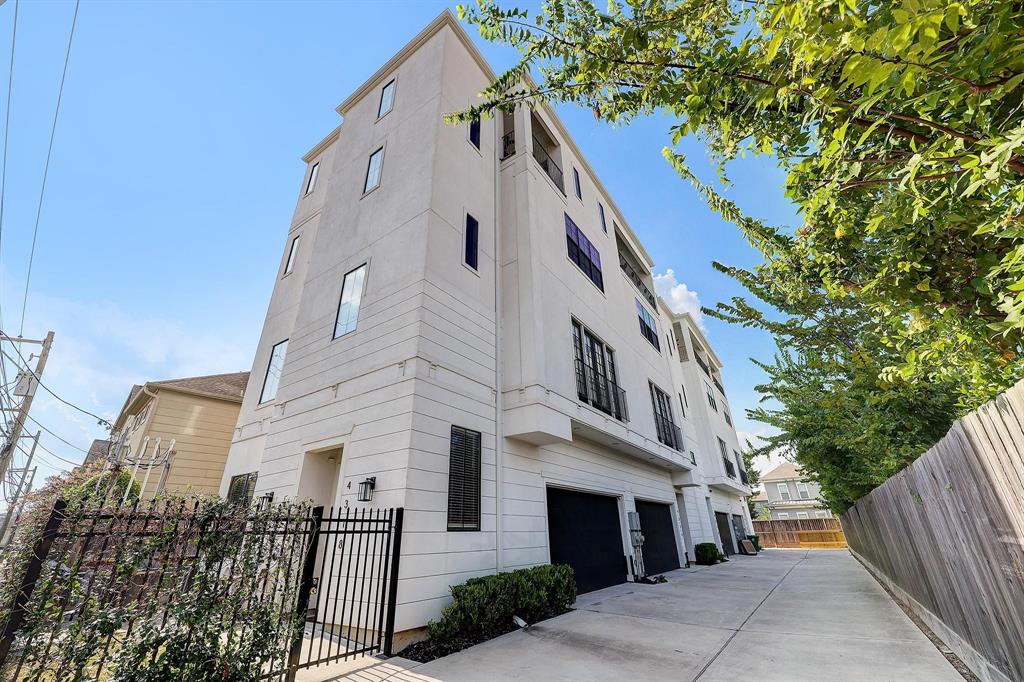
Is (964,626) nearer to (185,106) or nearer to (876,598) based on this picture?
(876,598)

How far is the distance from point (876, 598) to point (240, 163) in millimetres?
16589

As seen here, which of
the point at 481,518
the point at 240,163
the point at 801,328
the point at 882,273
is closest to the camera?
the point at 882,273

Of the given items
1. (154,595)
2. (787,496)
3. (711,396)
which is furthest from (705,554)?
(787,496)

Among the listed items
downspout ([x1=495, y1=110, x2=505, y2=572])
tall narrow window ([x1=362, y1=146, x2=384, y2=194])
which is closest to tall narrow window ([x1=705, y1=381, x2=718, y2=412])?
downspout ([x1=495, y1=110, x2=505, y2=572])

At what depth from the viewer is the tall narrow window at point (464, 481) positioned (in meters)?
6.40

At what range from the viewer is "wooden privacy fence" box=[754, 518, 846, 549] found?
88.6 ft

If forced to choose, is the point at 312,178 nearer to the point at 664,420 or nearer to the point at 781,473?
the point at 664,420

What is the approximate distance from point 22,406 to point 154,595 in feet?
34.0

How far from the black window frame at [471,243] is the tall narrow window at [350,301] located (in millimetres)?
2220

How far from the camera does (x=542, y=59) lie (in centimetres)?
292

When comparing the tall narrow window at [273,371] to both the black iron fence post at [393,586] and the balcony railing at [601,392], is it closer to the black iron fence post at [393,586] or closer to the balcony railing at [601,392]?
the black iron fence post at [393,586]

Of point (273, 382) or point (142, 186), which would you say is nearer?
point (142, 186)

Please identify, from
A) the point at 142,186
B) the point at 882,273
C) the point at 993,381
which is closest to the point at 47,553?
the point at 882,273

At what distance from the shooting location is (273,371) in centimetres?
1054
